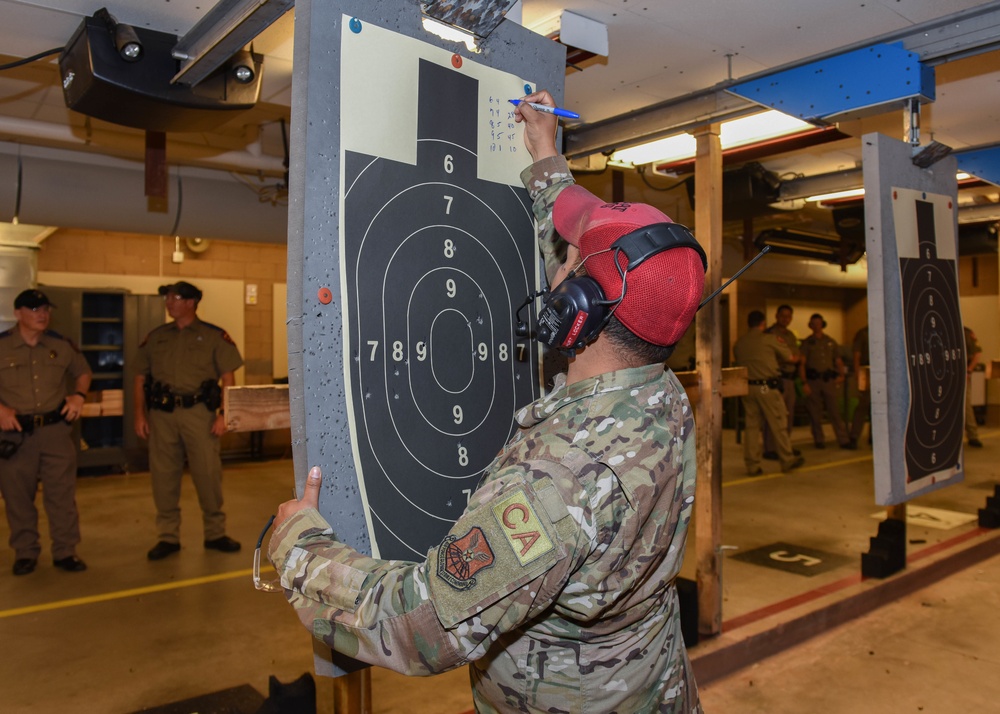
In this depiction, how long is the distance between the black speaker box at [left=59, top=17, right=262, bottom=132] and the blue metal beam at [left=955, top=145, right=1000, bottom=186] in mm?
3823

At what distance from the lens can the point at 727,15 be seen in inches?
93.7

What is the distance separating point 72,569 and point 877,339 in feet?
14.2

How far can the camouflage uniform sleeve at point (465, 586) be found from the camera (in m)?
0.99

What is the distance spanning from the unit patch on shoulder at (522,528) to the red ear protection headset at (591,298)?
0.91ft

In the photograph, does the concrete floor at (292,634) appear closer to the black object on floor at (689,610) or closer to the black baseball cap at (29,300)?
the black object on floor at (689,610)

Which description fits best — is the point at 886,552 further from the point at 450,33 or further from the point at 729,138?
the point at 450,33

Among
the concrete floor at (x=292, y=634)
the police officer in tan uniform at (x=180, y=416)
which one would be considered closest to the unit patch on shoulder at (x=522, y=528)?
the concrete floor at (x=292, y=634)

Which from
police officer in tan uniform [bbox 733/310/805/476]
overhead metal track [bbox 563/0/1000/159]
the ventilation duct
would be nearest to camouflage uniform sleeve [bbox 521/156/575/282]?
overhead metal track [bbox 563/0/1000/159]

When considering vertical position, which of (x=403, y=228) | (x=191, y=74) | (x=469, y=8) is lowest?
(x=403, y=228)

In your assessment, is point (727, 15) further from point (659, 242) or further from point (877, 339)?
point (659, 242)

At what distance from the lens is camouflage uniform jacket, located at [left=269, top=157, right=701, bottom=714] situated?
39.2 inches

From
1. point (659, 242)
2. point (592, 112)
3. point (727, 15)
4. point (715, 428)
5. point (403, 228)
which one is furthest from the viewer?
point (592, 112)

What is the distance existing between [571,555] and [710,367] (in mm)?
2164

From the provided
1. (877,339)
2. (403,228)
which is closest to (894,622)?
(877,339)
